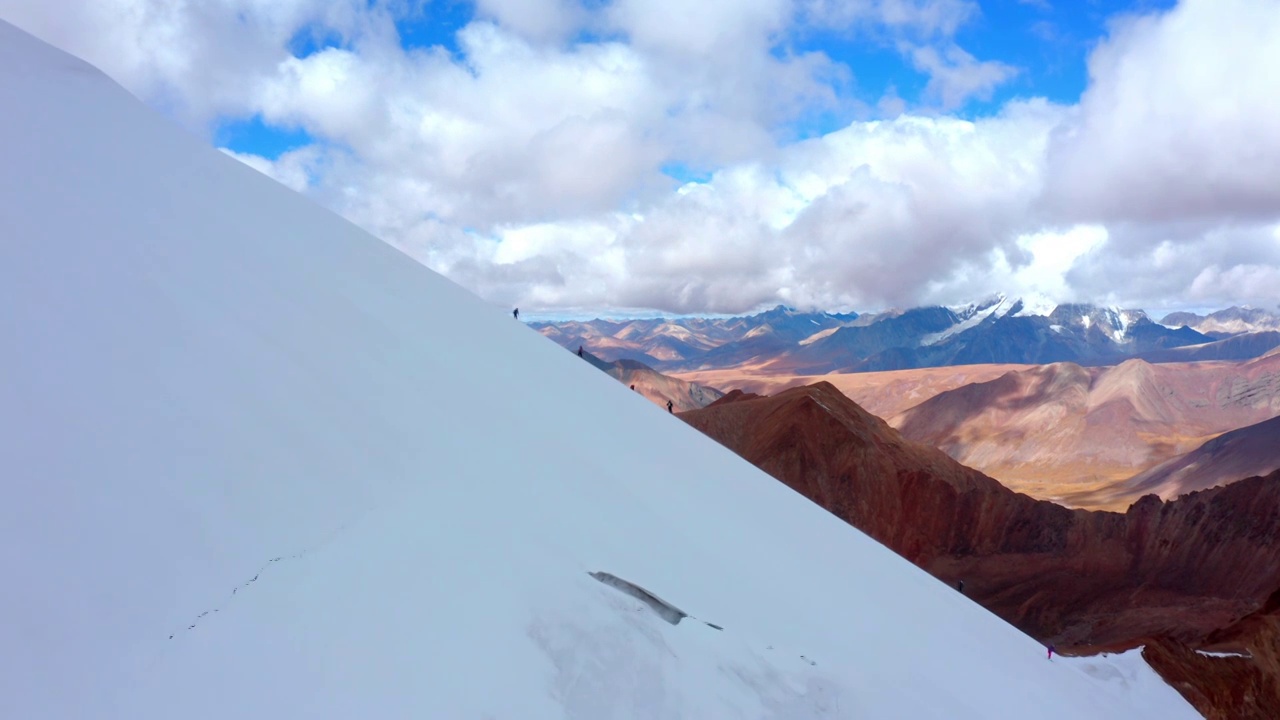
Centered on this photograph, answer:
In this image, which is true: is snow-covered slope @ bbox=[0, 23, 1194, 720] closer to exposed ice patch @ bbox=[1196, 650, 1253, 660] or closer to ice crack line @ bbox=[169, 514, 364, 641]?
ice crack line @ bbox=[169, 514, 364, 641]

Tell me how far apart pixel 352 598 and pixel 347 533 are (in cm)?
46

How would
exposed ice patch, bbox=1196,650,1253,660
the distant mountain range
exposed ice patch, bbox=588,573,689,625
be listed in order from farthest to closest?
the distant mountain range, exposed ice patch, bbox=1196,650,1253,660, exposed ice patch, bbox=588,573,689,625

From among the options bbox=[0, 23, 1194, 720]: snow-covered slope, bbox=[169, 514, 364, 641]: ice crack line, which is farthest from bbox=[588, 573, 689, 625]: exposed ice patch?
bbox=[169, 514, 364, 641]: ice crack line

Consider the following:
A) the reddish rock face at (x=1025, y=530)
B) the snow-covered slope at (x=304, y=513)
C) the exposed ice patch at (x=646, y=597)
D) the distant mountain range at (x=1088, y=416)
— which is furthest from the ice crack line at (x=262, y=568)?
the distant mountain range at (x=1088, y=416)

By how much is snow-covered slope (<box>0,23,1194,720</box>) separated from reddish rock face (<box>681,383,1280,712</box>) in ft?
104

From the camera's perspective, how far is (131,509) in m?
3.00

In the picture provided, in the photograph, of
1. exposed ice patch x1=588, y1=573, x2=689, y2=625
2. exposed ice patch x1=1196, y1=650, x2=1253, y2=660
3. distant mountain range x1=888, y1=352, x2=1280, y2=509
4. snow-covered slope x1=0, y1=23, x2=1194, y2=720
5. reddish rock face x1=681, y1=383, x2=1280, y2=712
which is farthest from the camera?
distant mountain range x1=888, y1=352, x2=1280, y2=509

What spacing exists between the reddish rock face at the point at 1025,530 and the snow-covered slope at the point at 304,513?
31.6 m

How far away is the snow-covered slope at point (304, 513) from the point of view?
273 cm

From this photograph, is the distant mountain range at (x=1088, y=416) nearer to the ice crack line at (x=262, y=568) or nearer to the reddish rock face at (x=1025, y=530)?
the reddish rock face at (x=1025, y=530)

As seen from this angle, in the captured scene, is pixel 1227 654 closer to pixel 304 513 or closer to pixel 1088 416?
pixel 304 513

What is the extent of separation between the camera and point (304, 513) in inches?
140

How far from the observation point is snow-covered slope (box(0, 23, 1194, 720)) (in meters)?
2.73

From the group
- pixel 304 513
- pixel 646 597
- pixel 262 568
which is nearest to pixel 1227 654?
pixel 646 597
